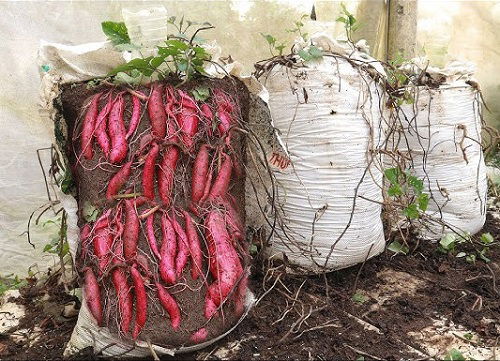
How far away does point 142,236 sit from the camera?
1.57 m

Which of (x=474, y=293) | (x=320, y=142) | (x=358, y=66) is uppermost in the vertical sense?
(x=358, y=66)

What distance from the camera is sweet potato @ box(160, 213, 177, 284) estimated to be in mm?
1537

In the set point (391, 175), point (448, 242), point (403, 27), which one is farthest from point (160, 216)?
point (403, 27)

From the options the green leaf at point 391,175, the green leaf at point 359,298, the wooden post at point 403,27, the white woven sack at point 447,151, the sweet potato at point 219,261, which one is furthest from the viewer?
the wooden post at point 403,27

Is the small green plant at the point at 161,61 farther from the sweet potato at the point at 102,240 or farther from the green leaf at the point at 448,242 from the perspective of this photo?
the green leaf at the point at 448,242

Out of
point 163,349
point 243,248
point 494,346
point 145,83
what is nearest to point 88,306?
point 163,349

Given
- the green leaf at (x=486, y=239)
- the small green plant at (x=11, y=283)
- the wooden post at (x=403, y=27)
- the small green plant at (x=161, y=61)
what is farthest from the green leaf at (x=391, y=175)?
the small green plant at (x=11, y=283)

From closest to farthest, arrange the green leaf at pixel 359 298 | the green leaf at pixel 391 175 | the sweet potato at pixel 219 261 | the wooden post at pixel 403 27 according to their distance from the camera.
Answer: the sweet potato at pixel 219 261
the green leaf at pixel 359 298
the green leaf at pixel 391 175
the wooden post at pixel 403 27

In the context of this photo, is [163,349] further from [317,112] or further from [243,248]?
[317,112]

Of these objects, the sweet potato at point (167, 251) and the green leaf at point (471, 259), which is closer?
the sweet potato at point (167, 251)

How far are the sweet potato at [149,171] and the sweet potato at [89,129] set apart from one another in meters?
0.18

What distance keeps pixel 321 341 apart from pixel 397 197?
91 cm

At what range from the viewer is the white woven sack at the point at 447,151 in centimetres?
239

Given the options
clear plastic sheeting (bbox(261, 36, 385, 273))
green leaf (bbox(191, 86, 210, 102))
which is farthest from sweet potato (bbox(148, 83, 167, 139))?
clear plastic sheeting (bbox(261, 36, 385, 273))
